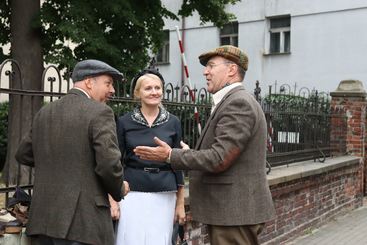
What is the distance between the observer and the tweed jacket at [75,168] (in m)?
3.04

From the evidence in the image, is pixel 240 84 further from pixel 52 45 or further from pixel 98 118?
pixel 52 45

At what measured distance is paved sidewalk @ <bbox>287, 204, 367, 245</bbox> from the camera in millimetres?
7414

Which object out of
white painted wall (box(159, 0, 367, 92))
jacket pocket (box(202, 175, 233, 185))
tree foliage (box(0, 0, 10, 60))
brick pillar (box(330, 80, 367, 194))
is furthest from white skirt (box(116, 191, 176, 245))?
white painted wall (box(159, 0, 367, 92))

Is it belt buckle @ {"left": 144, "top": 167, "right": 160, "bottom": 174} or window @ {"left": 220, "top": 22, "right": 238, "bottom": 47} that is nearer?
belt buckle @ {"left": 144, "top": 167, "right": 160, "bottom": 174}

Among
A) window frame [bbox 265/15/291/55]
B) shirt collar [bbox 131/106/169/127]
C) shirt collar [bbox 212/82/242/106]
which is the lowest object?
shirt collar [bbox 131/106/169/127]

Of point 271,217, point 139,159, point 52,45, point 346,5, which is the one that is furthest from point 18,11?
point 346,5

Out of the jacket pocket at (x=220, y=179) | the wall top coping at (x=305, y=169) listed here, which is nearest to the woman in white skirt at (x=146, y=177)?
the jacket pocket at (x=220, y=179)

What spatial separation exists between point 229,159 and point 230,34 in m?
18.9

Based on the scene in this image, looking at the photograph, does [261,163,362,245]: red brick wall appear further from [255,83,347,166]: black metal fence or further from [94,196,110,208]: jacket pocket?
[94,196,110,208]: jacket pocket

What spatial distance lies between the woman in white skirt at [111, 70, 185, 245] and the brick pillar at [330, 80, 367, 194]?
6859mm

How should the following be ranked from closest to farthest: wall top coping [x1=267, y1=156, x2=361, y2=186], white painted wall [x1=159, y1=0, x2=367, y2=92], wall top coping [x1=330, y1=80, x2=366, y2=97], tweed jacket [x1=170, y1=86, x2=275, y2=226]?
tweed jacket [x1=170, y1=86, x2=275, y2=226] < wall top coping [x1=267, y1=156, x2=361, y2=186] < wall top coping [x1=330, y1=80, x2=366, y2=97] < white painted wall [x1=159, y1=0, x2=367, y2=92]

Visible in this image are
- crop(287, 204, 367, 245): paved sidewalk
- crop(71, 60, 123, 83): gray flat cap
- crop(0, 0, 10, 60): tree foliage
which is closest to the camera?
crop(71, 60, 123, 83): gray flat cap

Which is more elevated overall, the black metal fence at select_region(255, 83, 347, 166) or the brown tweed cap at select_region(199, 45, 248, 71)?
the brown tweed cap at select_region(199, 45, 248, 71)

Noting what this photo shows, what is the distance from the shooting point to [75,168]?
10.0 feet
